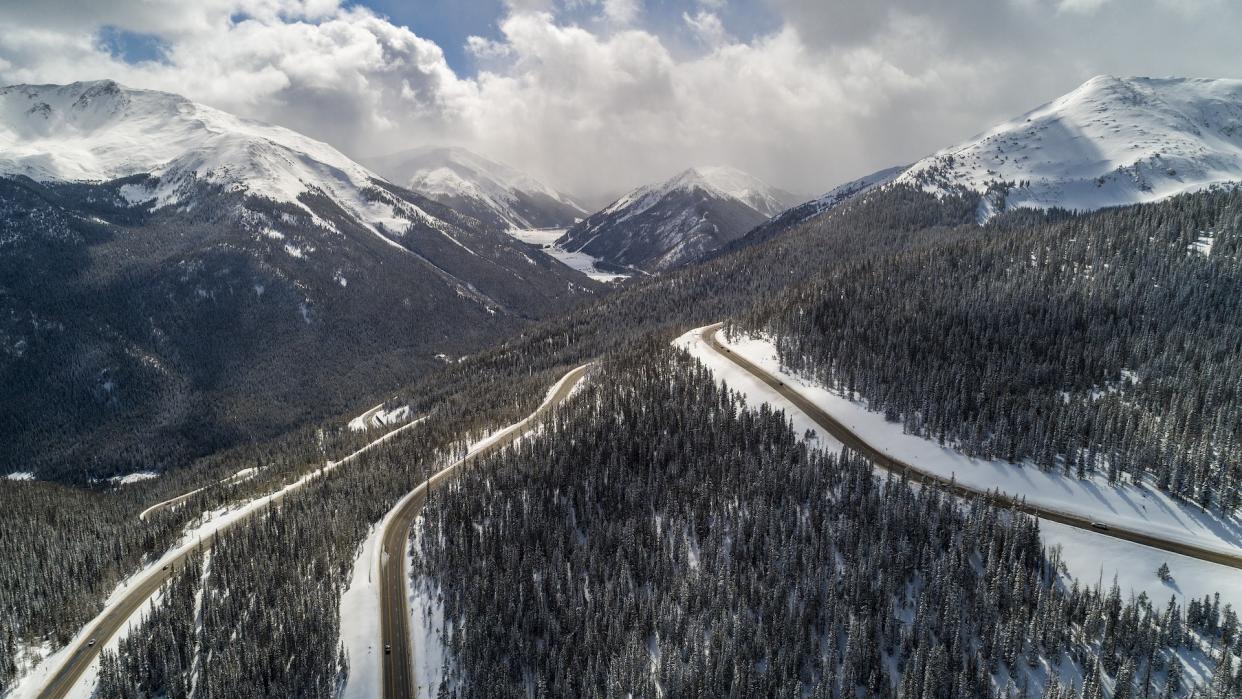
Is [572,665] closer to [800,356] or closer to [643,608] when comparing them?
[643,608]


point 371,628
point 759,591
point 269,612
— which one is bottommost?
point 371,628

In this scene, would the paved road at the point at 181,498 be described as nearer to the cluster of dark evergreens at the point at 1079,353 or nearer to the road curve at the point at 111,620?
the road curve at the point at 111,620

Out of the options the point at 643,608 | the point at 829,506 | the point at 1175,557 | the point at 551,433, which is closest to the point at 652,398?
the point at 551,433

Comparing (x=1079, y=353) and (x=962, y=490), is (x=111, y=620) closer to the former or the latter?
(x=962, y=490)

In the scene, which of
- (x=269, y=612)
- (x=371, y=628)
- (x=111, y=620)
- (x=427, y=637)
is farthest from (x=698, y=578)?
(x=111, y=620)

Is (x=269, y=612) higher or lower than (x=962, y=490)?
lower

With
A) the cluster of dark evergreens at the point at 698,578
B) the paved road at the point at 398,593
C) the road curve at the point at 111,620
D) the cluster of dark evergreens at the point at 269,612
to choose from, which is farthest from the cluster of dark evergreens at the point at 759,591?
the road curve at the point at 111,620
